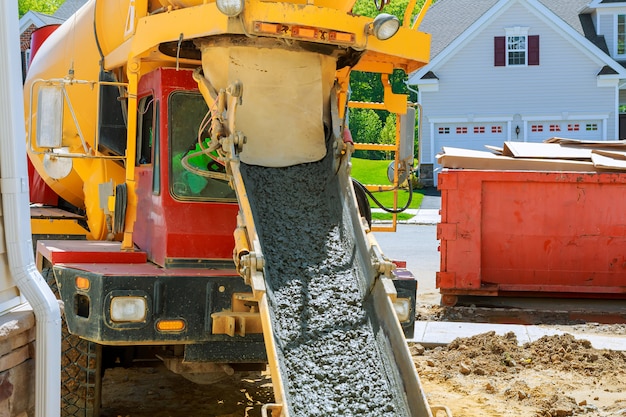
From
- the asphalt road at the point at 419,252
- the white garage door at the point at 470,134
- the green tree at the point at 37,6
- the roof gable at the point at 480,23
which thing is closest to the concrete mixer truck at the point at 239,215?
the asphalt road at the point at 419,252

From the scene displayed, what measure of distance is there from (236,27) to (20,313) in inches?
84.0

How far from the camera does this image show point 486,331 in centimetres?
909

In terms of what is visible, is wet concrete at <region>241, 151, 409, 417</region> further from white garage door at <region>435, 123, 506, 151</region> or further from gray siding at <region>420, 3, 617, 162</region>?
gray siding at <region>420, 3, 617, 162</region>

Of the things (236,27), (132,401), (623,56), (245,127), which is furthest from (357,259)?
(623,56)

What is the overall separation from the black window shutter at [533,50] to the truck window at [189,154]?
84.9ft

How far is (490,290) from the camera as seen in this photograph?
10.6 m

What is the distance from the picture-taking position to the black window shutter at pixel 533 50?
30.1 metres

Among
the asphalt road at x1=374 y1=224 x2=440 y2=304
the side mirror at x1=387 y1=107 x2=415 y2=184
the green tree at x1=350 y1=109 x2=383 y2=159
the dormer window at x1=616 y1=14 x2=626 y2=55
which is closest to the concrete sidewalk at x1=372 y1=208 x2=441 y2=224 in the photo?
the asphalt road at x1=374 y1=224 x2=440 y2=304

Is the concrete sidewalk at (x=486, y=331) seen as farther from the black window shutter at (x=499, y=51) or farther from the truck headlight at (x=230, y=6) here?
the black window shutter at (x=499, y=51)

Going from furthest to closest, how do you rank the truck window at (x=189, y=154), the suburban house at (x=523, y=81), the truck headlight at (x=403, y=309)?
the suburban house at (x=523, y=81) < the truck window at (x=189, y=154) < the truck headlight at (x=403, y=309)

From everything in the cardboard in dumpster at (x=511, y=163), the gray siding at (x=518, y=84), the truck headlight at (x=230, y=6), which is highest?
the gray siding at (x=518, y=84)

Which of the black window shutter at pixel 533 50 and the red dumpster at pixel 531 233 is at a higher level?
the black window shutter at pixel 533 50

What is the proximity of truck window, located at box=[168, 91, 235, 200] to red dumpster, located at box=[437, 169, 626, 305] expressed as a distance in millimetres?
5019

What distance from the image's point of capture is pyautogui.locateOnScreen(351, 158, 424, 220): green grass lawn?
24.7 meters
